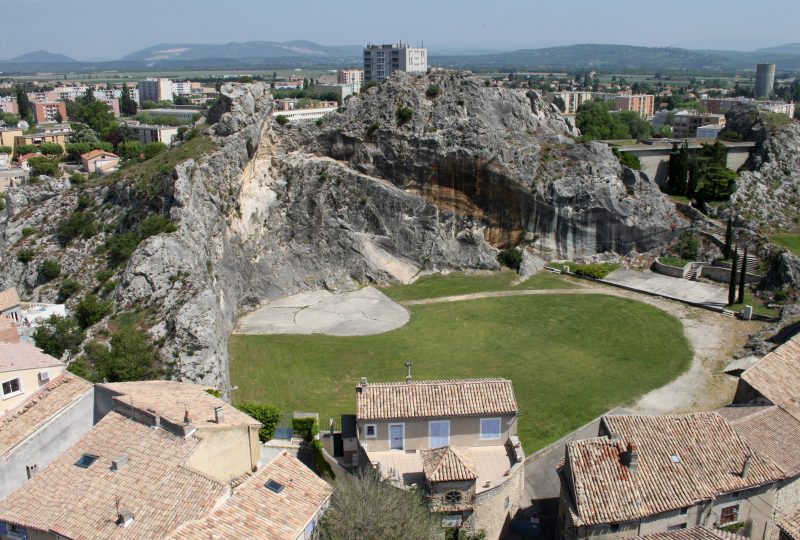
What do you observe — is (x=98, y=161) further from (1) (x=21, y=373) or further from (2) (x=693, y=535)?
(2) (x=693, y=535)

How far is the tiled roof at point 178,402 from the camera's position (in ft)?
81.3

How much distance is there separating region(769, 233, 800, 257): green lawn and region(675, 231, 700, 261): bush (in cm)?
731

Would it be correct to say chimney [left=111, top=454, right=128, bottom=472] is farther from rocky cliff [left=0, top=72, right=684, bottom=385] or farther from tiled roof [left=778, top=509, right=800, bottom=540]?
rocky cliff [left=0, top=72, right=684, bottom=385]

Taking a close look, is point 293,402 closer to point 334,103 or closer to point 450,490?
point 450,490

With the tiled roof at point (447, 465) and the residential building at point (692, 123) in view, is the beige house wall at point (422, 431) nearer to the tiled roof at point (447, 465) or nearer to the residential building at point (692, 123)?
the tiled roof at point (447, 465)

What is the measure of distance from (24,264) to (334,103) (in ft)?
369

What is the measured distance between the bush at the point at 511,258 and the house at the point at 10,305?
39.3 meters

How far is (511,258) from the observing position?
208 feet

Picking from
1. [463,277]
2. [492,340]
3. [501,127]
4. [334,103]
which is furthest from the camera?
[334,103]

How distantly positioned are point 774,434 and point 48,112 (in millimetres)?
200677

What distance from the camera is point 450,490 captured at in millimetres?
25516

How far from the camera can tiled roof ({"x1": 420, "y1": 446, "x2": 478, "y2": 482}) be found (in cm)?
2528

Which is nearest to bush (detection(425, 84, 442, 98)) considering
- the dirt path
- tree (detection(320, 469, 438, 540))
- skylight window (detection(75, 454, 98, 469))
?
Result: the dirt path

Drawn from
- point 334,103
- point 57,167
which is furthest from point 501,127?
point 334,103
